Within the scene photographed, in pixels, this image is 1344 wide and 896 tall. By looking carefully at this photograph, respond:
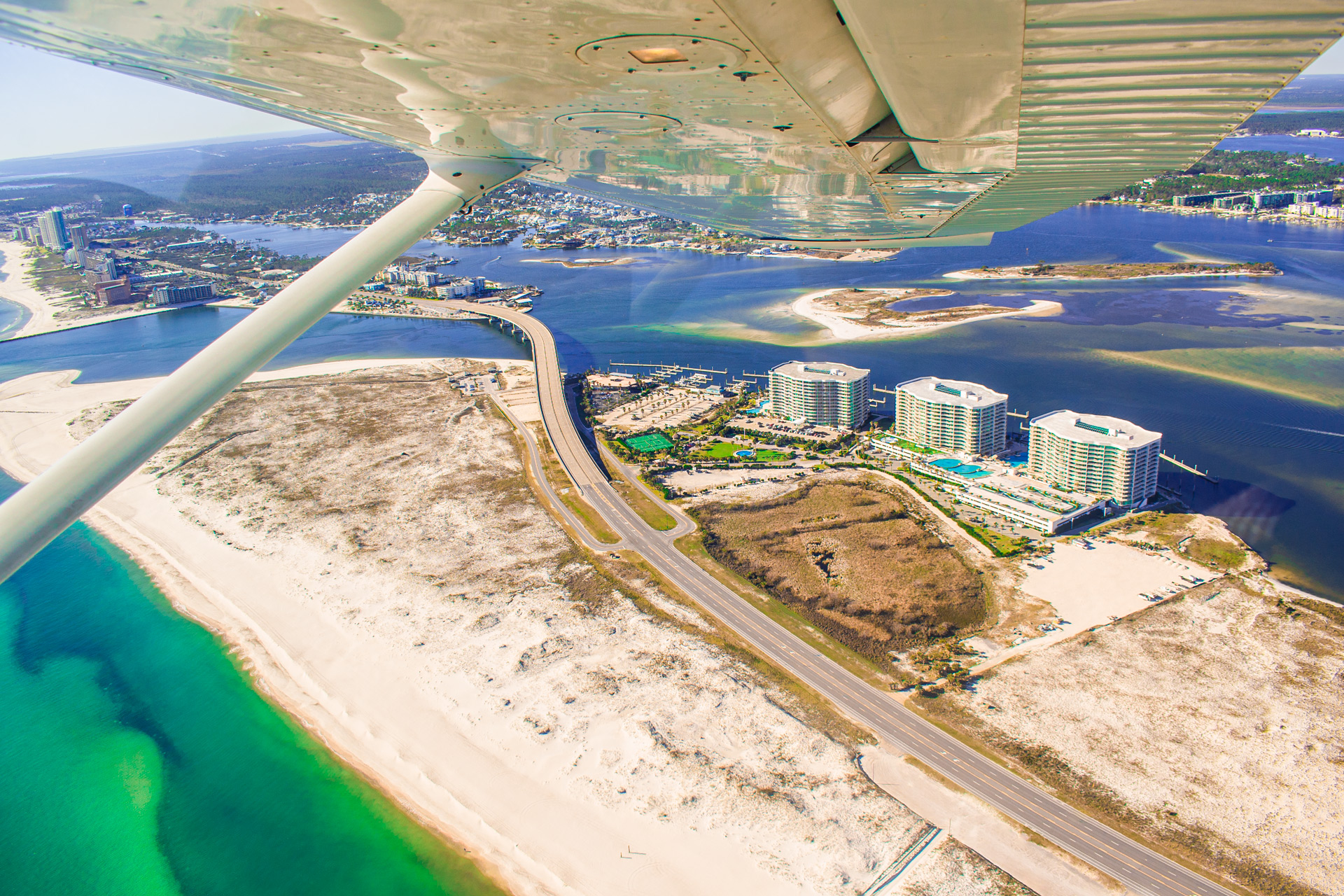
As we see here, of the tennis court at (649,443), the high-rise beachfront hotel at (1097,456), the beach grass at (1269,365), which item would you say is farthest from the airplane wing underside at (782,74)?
the beach grass at (1269,365)

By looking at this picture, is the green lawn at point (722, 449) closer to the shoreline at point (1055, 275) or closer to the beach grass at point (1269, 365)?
the beach grass at point (1269, 365)

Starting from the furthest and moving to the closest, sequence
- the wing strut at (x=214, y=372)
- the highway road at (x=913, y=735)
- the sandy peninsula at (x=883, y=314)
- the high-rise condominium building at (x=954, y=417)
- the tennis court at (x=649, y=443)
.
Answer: the sandy peninsula at (x=883, y=314) < the tennis court at (x=649, y=443) < the high-rise condominium building at (x=954, y=417) < the highway road at (x=913, y=735) < the wing strut at (x=214, y=372)

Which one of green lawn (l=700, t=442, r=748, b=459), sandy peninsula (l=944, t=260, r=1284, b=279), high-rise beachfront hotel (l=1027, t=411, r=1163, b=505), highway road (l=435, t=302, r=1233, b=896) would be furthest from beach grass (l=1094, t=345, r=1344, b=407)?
highway road (l=435, t=302, r=1233, b=896)

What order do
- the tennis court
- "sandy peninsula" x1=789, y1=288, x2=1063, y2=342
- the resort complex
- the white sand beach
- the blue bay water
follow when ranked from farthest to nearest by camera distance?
the white sand beach < "sandy peninsula" x1=789, y1=288, x2=1063, y2=342 < the tennis court < the resort complex < the blue bay water

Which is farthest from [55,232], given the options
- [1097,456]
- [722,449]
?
[1097,456]

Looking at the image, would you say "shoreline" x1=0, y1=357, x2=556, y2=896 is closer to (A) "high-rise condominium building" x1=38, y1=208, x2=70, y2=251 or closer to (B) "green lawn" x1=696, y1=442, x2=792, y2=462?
(B) "green lawn" x1=696, y1=442, x2=792, y2=462

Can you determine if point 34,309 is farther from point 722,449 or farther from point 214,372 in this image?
point 214,372
